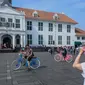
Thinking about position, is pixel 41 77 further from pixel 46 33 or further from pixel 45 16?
pixel 45 16

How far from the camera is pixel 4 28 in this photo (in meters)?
45.6

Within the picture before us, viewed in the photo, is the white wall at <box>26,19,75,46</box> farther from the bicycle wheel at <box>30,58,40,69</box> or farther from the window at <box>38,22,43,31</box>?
the bicycle wheel at <box>30,58,40,69</box>

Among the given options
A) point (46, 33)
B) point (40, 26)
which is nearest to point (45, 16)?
point (40, 26)

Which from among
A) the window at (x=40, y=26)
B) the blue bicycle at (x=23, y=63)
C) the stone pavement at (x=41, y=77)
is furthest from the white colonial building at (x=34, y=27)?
the stone pavement at (x=41, y=77)

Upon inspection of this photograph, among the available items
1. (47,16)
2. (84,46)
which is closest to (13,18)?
(47,16)

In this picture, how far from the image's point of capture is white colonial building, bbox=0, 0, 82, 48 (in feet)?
152

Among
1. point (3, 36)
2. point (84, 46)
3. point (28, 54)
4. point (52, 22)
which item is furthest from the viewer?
point (52, 22)

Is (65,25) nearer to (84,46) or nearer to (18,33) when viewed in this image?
(18,33)

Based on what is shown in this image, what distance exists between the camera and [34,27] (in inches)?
2030

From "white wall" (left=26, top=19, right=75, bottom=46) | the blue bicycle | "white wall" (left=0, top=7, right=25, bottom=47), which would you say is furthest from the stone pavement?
"white wall" (left=26, top=19, right=75, bottom=46)

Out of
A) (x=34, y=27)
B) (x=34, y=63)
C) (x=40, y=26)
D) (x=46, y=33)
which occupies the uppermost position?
(x=40, y=26)

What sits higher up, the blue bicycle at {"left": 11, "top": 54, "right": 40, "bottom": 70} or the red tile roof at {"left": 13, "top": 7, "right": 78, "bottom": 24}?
the red tile roof at {"left": 13, "top": 7, "right": 78, "bottom": 24}

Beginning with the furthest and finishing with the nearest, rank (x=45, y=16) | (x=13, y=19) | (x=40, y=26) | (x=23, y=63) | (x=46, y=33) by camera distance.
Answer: (x=45, y=16)
(x=46, y=33)
(x=40, y=26)
(x=13, y=19)
(x=23, y=63)

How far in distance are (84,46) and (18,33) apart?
145 feet
